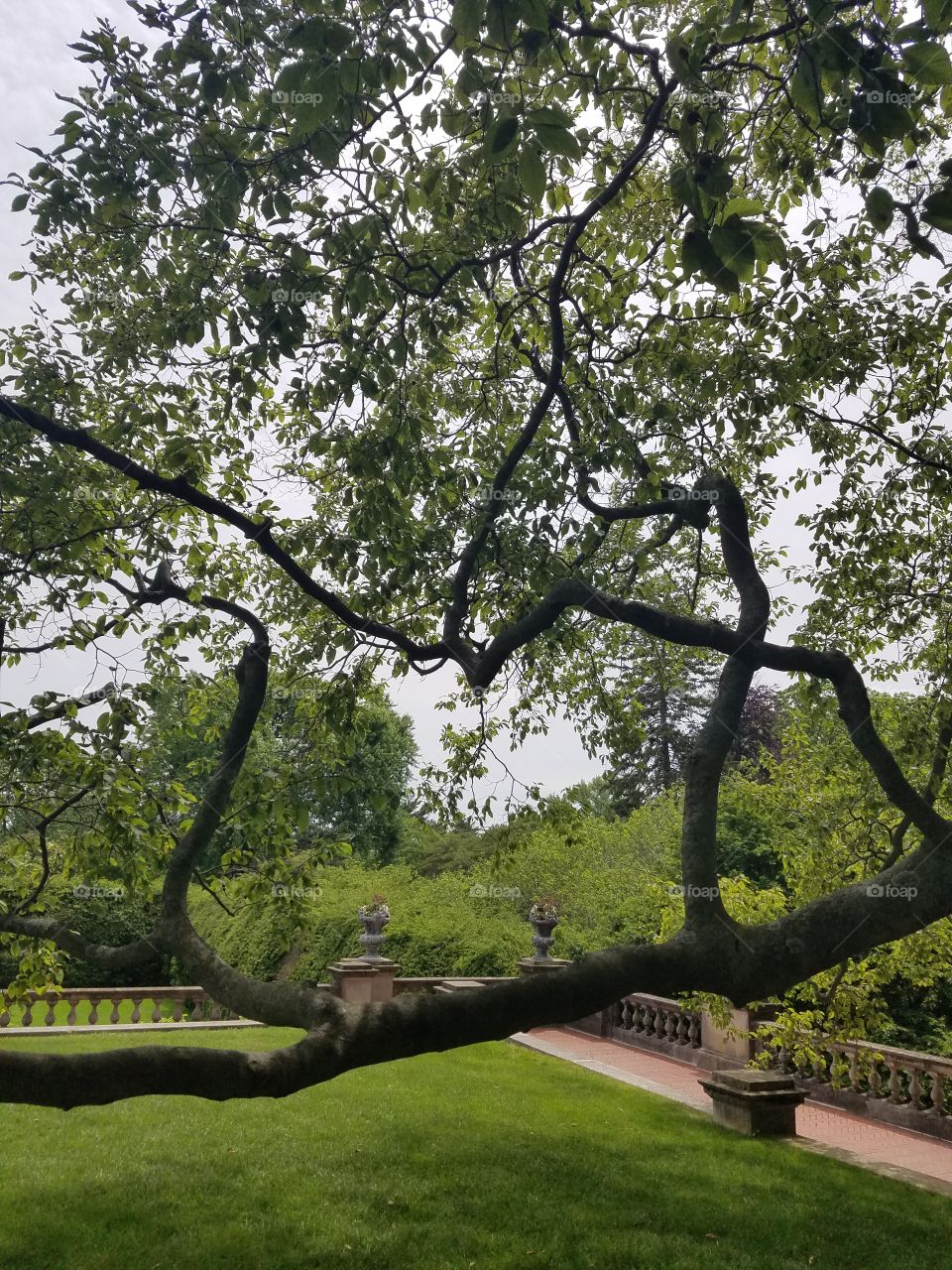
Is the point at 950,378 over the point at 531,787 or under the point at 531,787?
over

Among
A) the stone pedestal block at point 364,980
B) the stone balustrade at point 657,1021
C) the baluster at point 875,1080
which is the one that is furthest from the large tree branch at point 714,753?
the stone pedestal block at point 364,980

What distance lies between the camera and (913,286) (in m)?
7.70

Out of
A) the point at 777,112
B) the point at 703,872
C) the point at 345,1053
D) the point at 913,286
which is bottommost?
the point at 345,1053

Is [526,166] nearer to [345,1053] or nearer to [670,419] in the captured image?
[345,1053]

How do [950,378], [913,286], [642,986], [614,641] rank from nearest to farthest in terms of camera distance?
[642,986] < [913,286] < [950,378] < [614,641]

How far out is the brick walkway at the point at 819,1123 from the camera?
9570 millimetres

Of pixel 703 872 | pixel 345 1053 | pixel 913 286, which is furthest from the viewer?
pixel 913 286

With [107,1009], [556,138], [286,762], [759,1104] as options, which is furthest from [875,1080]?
[107,1009]

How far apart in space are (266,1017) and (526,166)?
4.32m

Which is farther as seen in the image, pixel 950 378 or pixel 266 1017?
pixel 950 378

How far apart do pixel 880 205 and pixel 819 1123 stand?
1169 cm

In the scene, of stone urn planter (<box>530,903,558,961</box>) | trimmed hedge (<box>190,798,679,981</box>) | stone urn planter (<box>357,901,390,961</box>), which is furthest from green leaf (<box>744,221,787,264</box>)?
stone urn planter (<box>357,901,390,961</box>)

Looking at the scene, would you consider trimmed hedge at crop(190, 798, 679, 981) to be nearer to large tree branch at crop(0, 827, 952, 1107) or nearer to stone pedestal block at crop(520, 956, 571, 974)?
stone pedestal block at crop(520, 956, 571, 974)

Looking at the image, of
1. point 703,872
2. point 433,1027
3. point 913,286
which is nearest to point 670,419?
point 913,286
